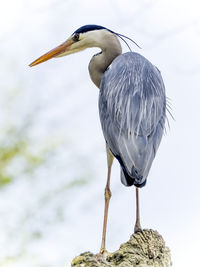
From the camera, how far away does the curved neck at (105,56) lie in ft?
11.9

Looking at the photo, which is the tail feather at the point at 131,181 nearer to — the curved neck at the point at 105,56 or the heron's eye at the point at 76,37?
the curved neck at the point at 105,56

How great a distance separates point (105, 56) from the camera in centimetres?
364

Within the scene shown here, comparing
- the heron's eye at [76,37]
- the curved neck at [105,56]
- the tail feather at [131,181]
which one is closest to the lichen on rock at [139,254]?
the tail feather at [131,181]

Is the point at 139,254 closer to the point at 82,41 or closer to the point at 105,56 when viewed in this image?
the point at 105,56

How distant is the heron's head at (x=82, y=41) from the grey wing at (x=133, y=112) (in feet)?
0.72

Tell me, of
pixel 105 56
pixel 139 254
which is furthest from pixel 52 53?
pixel 139 254

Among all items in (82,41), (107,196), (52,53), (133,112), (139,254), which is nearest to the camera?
(139,254)

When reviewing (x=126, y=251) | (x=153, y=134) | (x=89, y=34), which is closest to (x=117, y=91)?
(x=153, y=134)

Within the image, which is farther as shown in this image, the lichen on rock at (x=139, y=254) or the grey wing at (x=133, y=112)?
the grey wing at (x=133, y=112)

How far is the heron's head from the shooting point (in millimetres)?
3676

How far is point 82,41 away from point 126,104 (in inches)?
29.3

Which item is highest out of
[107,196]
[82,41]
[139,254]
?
[82,41]

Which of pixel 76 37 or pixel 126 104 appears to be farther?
pixel 76 37

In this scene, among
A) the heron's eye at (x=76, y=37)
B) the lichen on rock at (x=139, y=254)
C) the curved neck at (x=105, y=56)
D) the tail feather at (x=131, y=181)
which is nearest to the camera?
the lichen on rock at (x=139, y=254)
